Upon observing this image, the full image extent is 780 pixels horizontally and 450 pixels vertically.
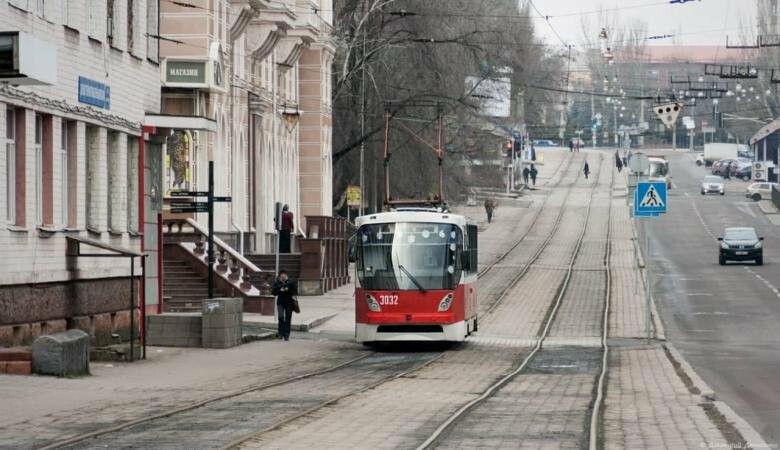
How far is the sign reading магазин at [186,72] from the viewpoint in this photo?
46.0 m

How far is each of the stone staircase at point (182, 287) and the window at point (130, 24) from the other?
29.2ft

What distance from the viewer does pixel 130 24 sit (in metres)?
35.9

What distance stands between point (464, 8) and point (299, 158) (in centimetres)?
1045

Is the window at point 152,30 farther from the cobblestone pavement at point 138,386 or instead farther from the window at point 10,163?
the window at point 10,163

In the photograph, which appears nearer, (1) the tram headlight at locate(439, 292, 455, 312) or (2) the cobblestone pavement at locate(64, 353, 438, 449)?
(2) the cobblestone pavement at locate(64, 353, 438, 449)

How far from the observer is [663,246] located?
8081 cm

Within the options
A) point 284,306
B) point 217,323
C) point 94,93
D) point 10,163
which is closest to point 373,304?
point 217,323

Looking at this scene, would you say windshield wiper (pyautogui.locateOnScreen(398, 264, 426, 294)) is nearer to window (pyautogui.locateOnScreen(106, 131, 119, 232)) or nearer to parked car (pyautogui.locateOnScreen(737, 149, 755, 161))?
window (pyautogui.locateOnScreen(106, 131, 119, 232))

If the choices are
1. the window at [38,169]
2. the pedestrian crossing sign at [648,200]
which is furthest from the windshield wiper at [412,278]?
the window at [38,169]

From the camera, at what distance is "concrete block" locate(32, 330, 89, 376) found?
24252 mm

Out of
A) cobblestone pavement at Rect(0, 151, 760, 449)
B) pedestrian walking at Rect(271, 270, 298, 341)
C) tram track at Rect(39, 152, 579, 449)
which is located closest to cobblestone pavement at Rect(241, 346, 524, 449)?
cobblestone pavement at Rect(0, 151, 760, 449)

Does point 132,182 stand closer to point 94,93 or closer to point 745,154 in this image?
point 94,93

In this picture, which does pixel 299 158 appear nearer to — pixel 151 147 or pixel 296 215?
pixel 296 215

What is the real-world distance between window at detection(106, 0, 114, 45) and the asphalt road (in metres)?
12.3
